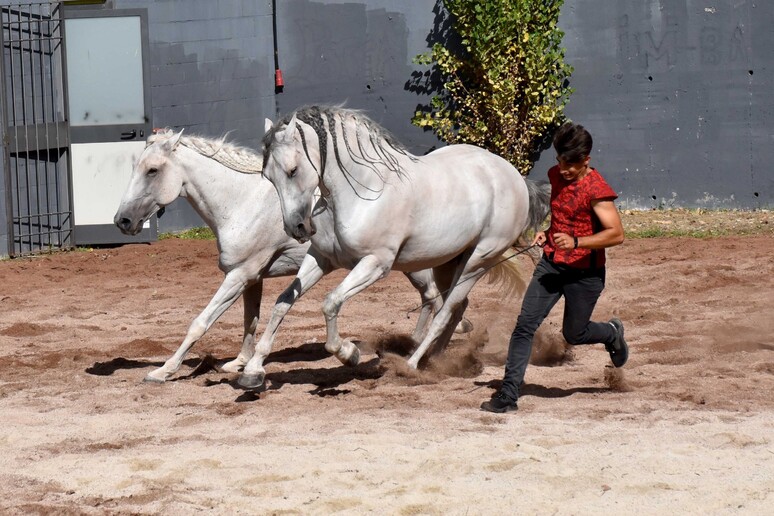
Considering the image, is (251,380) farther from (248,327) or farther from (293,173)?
(293,173)

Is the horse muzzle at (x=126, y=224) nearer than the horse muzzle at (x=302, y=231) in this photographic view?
No

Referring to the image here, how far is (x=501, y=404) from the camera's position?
6.55 metres

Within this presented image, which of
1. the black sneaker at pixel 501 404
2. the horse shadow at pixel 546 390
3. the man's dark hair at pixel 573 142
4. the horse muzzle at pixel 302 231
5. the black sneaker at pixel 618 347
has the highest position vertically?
the man's dark hair at pixel 573 142

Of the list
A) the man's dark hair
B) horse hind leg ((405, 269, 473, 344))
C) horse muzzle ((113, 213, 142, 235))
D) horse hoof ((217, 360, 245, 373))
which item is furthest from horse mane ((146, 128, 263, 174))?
the man's dark hair

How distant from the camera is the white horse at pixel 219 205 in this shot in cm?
755

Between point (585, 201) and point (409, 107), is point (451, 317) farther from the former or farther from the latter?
point (409, 107)

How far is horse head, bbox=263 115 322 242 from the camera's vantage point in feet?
22.1

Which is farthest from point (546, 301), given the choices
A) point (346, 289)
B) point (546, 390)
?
point (346, 289)

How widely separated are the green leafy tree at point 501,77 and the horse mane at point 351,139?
7526 mm

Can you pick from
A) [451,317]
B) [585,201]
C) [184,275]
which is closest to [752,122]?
[184,275]

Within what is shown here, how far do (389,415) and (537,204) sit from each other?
7.41 feet

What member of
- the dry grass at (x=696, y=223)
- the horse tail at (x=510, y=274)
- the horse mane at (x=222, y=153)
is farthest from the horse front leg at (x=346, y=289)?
the dry grass at (x=696, y=223)

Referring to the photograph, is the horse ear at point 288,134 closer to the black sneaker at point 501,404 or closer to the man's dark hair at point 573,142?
the man's dark hair at point 573,142

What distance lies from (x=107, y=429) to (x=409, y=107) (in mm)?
9383
